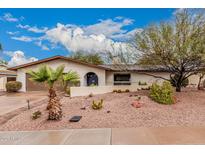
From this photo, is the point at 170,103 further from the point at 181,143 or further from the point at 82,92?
the point at 82,92

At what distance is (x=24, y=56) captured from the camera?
30.2 m

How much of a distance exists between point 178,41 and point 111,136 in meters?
7.75

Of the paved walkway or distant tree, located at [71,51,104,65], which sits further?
distant tree, located at [71,51,104,65]

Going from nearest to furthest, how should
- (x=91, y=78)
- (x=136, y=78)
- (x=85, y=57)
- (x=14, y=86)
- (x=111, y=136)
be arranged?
1. (x=111, y=136)
2. (x=14, y=86)
3. (x=136, y=78)
4. (x=91, y=78)
5. (x=85, y=57)

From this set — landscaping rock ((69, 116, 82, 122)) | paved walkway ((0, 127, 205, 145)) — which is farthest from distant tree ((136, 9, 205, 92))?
landscaping rock ((69, 116, 82, 122))

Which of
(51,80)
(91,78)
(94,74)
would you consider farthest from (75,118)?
(91,78)

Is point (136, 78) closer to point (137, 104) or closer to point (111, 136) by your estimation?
point (137, 104)

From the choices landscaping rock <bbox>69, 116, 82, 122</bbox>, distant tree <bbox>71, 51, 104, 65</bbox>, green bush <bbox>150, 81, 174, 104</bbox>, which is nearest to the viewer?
landscaping rock <bbox>69, 116, 82, 122</bbox>

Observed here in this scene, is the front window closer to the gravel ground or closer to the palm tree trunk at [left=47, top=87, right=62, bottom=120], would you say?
the gravel ground

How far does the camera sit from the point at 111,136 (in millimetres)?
7363

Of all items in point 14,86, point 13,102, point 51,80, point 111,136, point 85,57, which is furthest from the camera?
point 85,57

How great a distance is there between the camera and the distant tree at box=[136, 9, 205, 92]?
12.8 m

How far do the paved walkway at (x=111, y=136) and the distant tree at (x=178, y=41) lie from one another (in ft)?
19.1

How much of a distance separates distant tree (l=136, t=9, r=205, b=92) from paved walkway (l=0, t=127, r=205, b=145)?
5.82 m
